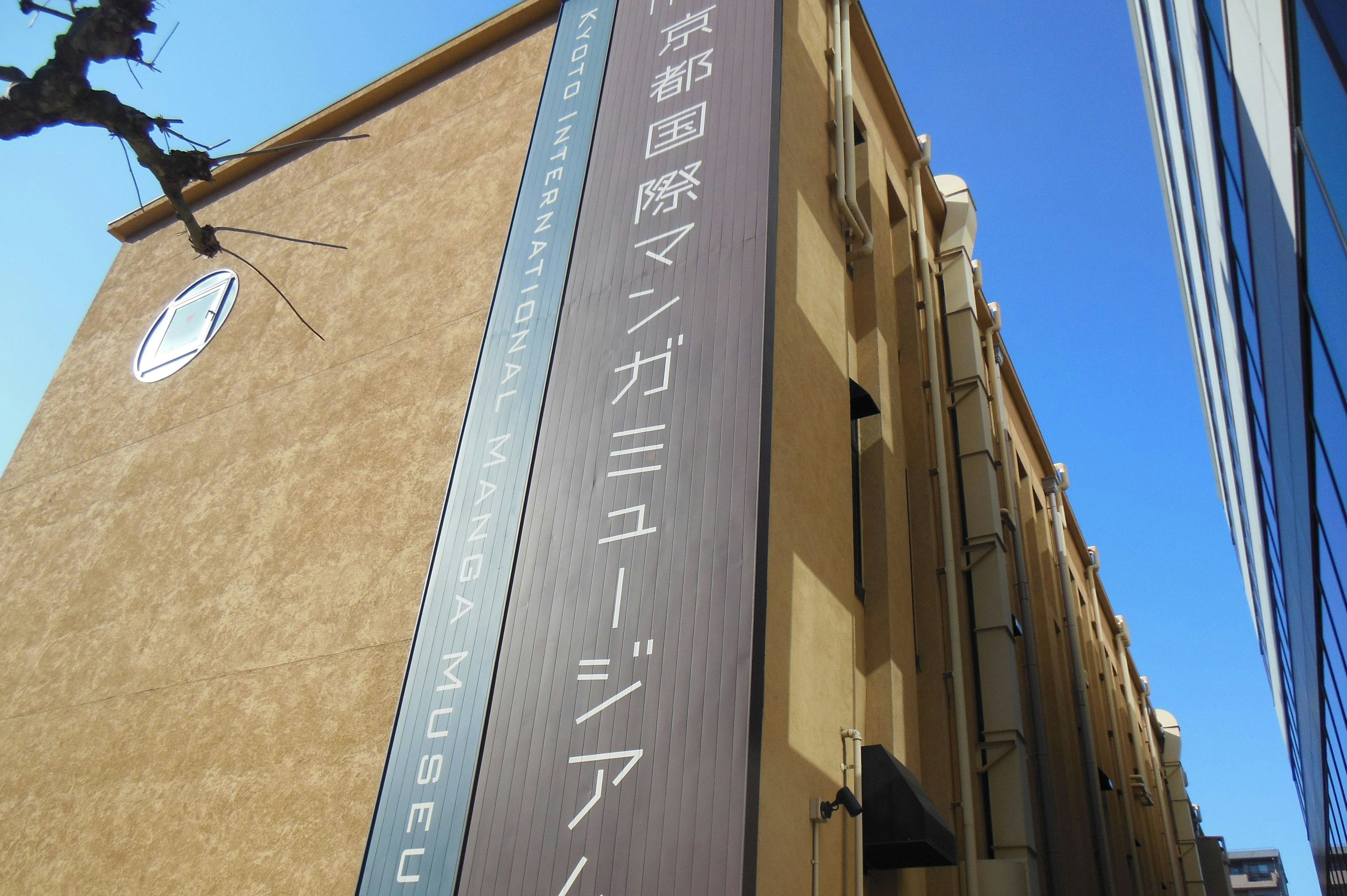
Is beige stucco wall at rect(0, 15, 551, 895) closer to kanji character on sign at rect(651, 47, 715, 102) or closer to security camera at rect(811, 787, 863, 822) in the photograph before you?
kanji character on sign at rect(651, 47, 715, 102)

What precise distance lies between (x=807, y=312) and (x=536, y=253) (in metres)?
3.31

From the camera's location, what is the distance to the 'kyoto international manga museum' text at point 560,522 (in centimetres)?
739

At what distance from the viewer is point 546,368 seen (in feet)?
32.5

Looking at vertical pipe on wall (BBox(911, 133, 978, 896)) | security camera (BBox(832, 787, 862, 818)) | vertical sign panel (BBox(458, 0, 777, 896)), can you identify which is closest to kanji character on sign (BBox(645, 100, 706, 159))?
vertical sign panel (BBox(458, 0, 777, 896))

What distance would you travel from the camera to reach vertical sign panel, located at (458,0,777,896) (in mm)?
6637

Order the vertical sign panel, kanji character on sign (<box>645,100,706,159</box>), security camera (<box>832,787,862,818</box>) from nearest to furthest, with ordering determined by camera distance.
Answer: the vertical sign panel
security camera (<box>832,787,862,818</box>)
kanji character on sign (<box>645,100,706,159</box>)

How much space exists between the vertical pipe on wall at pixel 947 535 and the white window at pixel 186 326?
11.0 m

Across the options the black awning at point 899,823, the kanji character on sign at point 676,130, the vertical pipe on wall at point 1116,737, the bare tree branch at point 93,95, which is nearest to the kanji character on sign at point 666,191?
the kanji character on sign at point 676,130

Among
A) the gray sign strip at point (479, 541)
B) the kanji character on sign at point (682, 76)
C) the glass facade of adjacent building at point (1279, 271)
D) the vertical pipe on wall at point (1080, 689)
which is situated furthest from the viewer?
the vertical pipe on wall at point (1080, 689)

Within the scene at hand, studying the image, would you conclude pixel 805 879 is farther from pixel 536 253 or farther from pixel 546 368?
pixel 536 253

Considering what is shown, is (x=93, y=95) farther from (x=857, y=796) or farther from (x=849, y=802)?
(x=857, y=796)

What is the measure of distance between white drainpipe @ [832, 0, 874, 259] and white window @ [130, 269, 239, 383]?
32.7ft

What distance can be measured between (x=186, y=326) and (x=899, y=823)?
13950 mm

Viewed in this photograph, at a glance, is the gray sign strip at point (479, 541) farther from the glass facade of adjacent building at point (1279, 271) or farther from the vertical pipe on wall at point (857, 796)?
the glass facade of adjacent building at point (1279, 271)
